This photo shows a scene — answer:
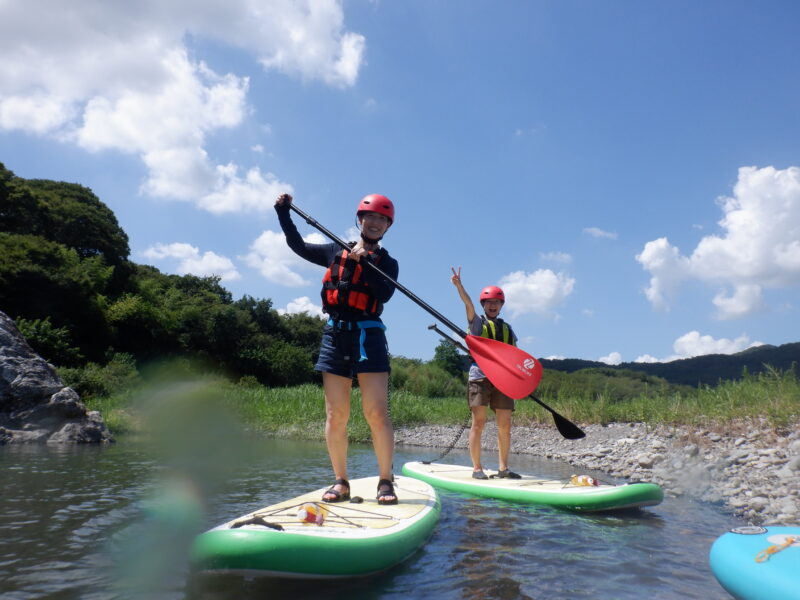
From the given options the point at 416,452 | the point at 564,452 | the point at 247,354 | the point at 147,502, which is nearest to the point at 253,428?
the point at 416,452

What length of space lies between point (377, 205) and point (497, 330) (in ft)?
7.82

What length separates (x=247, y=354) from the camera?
96.1 ft

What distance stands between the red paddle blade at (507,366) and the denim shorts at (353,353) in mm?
1435

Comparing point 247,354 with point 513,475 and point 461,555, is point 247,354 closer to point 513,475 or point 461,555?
point 513,475

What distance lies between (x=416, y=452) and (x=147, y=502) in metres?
7.34

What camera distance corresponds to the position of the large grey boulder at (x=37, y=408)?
Answer: 9438 millimetres

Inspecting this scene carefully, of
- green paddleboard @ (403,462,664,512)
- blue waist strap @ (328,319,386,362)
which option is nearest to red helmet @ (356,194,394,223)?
blue waist strap @ (328,319,386,362)

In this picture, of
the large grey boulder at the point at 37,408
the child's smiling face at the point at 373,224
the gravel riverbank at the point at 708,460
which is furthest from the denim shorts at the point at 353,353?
the large grey boulder at the point at 37,408

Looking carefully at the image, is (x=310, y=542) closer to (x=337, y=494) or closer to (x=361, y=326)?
(x=337, y=494)

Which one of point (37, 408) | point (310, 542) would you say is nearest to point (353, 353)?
point (310, 542)

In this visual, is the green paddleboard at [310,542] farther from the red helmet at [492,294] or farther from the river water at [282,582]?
the red helmet at [492,294]

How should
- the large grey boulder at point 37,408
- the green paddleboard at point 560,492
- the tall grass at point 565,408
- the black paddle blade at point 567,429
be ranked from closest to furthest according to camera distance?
the green paddleboard at point 560,492 → the black paddle blade at point 567,429 → the tall grass at point 565,408 → the large grey boulder at point 37,408

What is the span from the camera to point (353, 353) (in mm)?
3562

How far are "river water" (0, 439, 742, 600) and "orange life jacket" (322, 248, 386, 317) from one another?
A: 1.56 m
